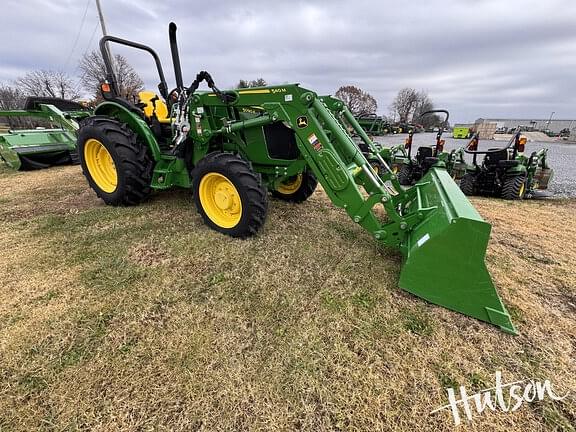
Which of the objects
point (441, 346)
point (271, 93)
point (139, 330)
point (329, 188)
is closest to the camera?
point (441, 346)

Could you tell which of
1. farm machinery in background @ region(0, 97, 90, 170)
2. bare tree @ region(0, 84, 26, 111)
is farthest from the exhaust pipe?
bare tree @ region(0, 84, 26, 111)

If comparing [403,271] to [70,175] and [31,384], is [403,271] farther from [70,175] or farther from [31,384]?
[70,175]

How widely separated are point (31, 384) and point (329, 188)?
2.51m

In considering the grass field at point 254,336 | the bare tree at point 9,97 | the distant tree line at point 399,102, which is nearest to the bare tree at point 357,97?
the distant tree line at point 399,102

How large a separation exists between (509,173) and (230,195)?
5939 mm

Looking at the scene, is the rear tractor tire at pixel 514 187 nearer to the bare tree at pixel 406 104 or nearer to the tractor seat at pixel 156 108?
the tractor seat at pixel 156 108

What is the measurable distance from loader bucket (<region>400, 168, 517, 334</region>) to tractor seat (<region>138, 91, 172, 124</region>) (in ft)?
12.7

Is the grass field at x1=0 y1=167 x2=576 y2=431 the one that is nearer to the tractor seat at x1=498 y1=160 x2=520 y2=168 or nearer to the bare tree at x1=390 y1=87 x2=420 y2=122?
the tractor seat at x1=498 y1=160 x2=520 y2=168

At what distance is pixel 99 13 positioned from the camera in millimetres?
13250

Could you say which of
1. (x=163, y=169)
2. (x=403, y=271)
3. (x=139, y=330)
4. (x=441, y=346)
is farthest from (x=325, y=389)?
(x=163, y=169)

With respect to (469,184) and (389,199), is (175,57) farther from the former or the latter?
(469,184)

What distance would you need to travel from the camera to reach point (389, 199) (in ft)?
8.68

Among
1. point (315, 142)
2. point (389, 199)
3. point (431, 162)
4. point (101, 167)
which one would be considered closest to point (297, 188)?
point (315, 142)

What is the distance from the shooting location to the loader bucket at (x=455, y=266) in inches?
82.3
